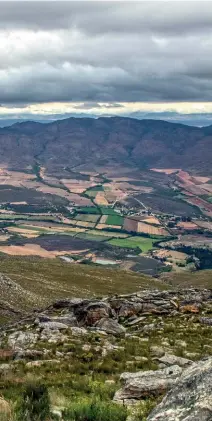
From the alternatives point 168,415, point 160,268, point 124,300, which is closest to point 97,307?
point 124,300

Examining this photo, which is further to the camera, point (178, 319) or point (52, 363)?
point (178, 319)

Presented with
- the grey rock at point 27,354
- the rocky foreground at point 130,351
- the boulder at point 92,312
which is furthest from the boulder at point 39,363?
the boulder at point 92,312

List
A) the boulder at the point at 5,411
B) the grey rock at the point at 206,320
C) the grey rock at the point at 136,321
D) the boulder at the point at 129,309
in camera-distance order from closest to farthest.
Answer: the boulder at the point at 5,411 < the grey rock at the point at 206,320 < the grey rock at the point at 136,321 < the boulder at the point at 129,309

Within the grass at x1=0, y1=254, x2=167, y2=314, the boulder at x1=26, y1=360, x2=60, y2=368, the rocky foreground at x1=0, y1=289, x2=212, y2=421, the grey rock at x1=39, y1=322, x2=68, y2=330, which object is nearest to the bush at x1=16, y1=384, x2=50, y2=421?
the rocky foreground at x1=0, y1=289, x2=212, y2=421

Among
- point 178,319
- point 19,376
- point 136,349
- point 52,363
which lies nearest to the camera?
point 19,376

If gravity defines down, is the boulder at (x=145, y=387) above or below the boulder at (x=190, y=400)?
below

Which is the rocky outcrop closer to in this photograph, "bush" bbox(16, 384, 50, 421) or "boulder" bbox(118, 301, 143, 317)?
"boulder" bbox(118, 301, 143, 317)

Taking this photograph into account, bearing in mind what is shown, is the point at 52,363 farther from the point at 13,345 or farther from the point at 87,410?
the point at 87,410

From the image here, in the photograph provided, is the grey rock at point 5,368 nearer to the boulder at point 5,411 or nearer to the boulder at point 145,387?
the boulder at point 145,387
